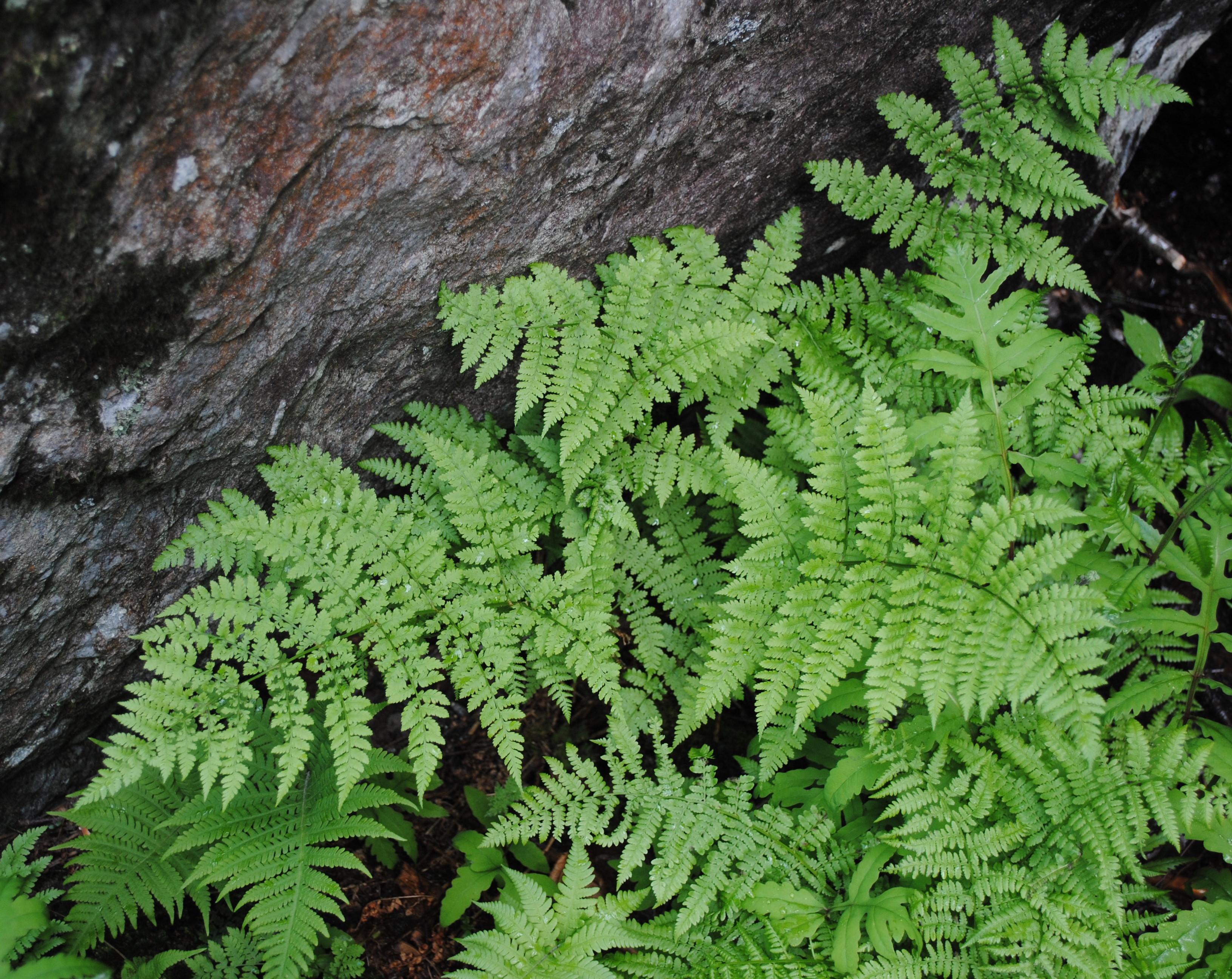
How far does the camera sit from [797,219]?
3797 mm

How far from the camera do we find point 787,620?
10.4 ft

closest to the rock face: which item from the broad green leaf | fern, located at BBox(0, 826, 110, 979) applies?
fern, located at BBox(0, 826, 110, 979)

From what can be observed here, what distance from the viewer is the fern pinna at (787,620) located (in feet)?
10.1

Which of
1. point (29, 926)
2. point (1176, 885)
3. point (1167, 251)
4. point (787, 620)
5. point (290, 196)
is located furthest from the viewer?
point (1167, 251)

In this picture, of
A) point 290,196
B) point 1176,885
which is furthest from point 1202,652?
point 290,196

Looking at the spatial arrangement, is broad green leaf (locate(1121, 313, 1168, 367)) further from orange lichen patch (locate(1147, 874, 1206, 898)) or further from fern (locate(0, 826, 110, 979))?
fern (locate(0, 826, 110, 979))

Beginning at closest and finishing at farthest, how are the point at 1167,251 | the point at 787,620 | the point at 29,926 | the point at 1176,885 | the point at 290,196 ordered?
1. the point at 29,926
2. the point at 290,196
3. the point at 787,620
4. the point at 1176,885
5. the point at 1167,251

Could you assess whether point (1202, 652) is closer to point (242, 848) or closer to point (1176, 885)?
point (1176, 885)

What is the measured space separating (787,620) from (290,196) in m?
2.47

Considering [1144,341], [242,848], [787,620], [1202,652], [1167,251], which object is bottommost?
[1202,652]

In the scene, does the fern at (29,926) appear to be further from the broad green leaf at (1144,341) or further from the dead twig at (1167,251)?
the dead twig at (1167,251)

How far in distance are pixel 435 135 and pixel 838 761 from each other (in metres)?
3.12

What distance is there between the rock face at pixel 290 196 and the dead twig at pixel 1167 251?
1392 millimetres

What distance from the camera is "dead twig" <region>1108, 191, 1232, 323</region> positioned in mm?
5141
